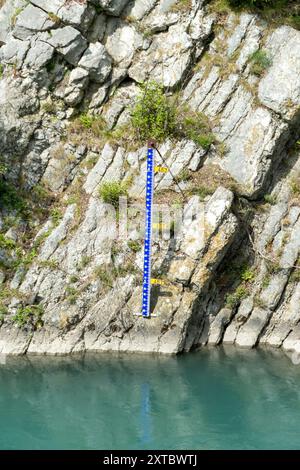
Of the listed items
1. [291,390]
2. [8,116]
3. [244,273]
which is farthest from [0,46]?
[291,390]

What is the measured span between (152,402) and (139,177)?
7140mm

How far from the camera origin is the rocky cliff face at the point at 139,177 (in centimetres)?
1555

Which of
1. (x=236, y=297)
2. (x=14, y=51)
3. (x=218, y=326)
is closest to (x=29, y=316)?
(x=218, y=326)

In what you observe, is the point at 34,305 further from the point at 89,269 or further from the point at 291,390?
the point at 291,390

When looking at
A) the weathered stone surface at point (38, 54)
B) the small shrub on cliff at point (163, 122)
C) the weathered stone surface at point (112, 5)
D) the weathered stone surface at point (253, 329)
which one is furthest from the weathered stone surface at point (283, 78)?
the weathered stone surface at point (38, 54)

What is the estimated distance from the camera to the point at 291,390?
44.8ft

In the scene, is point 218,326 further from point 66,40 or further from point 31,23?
point 31,23

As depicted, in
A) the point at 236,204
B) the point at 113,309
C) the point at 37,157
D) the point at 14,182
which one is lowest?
the point at 113,309

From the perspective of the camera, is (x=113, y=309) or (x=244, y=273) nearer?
(x=113, y=309)

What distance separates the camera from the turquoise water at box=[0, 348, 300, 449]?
36.3ft

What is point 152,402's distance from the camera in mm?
12898

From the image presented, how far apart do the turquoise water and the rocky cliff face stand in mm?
946
